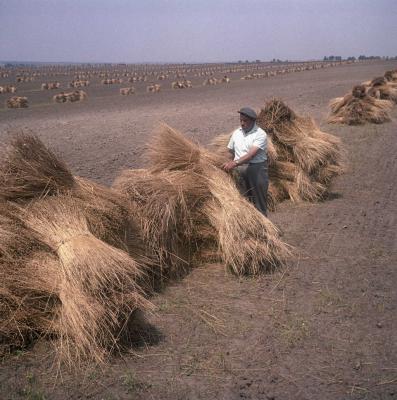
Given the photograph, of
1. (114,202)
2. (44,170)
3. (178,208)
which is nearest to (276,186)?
(178,208)

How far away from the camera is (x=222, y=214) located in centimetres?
540

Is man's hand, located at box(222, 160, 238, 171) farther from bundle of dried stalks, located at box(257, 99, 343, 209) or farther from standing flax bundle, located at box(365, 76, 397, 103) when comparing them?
standing flax bundle, located at box(365, 76, 397, 103)

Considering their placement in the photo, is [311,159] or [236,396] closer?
[236,396]

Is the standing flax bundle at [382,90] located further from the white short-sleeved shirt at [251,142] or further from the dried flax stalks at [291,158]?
the white short-sleeved shirt at [251,142]

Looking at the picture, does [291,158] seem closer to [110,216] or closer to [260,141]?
[260,141]

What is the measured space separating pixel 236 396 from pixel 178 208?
2498 mm

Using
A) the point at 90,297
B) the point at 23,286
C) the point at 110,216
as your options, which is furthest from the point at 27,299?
the point at 110,216

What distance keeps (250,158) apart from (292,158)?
7.49 feet

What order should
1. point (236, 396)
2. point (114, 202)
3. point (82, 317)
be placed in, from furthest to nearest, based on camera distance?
1. point (114, 202)
2. point (82, 317)
3. point (236, 396)

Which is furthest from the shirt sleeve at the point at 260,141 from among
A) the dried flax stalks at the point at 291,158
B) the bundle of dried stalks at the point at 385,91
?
the bundle of dried stalks at the point at 385,91

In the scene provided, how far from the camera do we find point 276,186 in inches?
317

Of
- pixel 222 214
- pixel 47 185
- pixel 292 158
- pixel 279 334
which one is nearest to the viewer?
pixel 279 334

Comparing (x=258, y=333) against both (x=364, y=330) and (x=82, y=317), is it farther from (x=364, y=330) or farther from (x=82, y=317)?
(x=82, y=317)

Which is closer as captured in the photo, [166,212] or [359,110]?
[166,212]
